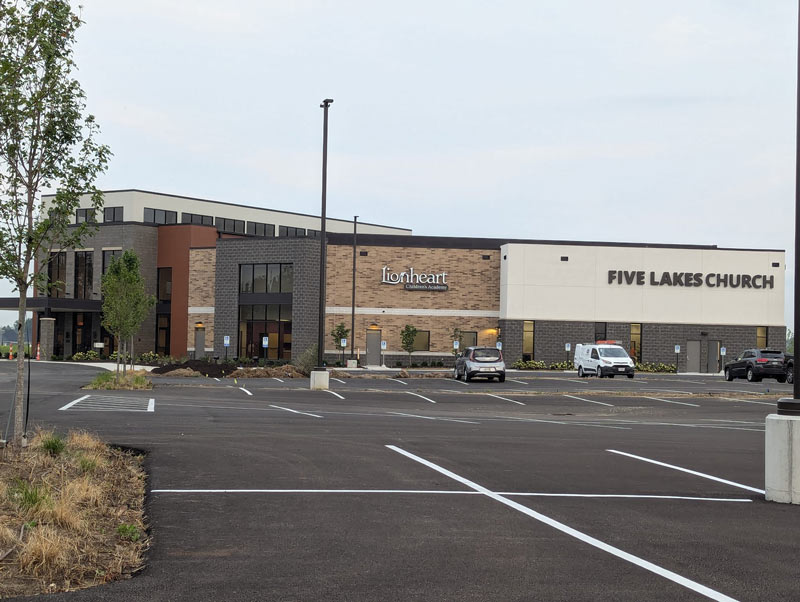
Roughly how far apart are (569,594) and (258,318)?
51.6 metres

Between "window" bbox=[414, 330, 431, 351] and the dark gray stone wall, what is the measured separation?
671 centimetres

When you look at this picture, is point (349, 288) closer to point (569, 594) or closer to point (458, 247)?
point (458, 247)

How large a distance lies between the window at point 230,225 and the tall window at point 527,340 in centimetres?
3609

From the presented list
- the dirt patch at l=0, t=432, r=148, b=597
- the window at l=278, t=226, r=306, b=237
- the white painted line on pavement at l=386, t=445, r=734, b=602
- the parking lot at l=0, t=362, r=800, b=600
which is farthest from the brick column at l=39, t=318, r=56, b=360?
the white painted line on pavement at l=386, t=445, r=734, b=602

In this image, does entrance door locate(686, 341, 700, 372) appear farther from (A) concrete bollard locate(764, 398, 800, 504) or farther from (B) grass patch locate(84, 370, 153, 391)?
(A) concrete bollard locate(764, 398, 800, 504)

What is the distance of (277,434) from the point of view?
16312 millimetres

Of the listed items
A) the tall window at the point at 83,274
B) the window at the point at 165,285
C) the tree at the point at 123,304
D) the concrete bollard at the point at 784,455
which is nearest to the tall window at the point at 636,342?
the window at the point at 165,285

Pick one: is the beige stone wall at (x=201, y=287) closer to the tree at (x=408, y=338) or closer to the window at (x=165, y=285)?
the window at (x=165, y=285)

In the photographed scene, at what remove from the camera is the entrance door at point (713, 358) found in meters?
58.9

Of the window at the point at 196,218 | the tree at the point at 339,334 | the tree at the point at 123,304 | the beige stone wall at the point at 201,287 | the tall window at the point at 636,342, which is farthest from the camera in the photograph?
the window at the point at 196,218

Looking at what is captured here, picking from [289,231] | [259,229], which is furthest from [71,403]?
[289,231]

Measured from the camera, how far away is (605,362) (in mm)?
45250

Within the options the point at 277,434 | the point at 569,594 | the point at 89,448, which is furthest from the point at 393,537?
the point at 277,434

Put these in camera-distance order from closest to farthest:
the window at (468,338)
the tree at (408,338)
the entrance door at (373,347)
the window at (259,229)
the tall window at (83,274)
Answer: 1. the tree at (408,338)
2. the entrance door at (373,347)
3. the window at (468,338)
4. the tall window at (83,274)
5. the window at (259,229)
